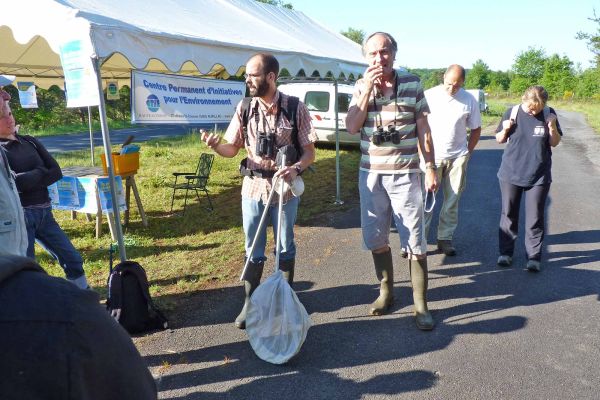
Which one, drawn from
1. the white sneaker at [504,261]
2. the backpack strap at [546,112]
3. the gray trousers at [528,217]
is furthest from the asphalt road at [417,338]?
the backpack strap at [546,112]

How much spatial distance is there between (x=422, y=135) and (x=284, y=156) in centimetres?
105

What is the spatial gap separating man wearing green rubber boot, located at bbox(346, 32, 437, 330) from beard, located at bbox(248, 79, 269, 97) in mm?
634

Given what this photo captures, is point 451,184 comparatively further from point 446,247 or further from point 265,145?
point 265,145

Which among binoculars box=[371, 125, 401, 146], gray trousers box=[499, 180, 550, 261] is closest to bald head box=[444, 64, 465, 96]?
gray trousers box=[499, 180, 550, 261]

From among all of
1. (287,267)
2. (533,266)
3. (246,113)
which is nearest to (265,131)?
(246,113)

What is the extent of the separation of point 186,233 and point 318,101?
323 inches

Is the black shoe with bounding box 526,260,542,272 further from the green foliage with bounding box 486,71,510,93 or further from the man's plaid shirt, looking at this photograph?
the green foliage with bounding box 486,71,510,93

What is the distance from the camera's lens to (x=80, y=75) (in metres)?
3.67

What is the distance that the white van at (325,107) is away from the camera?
13.0 metres

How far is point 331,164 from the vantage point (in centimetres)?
1136

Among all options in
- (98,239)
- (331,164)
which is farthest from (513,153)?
(331,164)

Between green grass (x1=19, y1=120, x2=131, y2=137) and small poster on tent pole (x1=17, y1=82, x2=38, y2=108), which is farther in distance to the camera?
green grass (x1=19, y1=120, x2=131, y2=137)

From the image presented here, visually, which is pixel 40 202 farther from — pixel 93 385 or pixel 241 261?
pixel 93 385

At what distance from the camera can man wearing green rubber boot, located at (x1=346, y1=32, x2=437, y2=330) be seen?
126 inches
